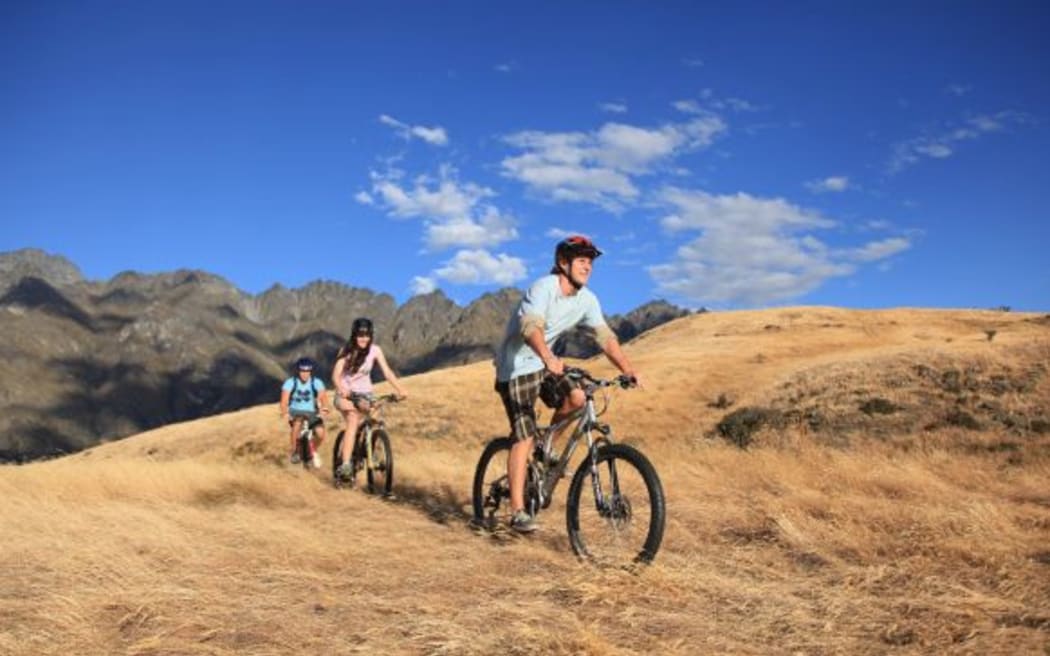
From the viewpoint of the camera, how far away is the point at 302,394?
49.3 ft

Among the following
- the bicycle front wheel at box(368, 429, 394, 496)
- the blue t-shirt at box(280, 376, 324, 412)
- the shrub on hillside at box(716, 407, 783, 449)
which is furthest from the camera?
the shrub on hillside at box(716, 407, 783, 449)

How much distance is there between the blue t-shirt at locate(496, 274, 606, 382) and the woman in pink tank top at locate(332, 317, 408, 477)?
4757 millimetres

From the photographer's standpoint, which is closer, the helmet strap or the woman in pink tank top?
the helmet strap

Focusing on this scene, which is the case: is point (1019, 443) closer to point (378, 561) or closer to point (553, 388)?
point (553, 388)

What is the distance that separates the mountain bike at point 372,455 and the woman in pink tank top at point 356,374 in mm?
114

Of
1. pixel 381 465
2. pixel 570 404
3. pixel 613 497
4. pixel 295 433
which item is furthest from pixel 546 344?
pixel 295 433

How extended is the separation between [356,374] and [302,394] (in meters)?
2.84

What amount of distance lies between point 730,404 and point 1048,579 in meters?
33.7

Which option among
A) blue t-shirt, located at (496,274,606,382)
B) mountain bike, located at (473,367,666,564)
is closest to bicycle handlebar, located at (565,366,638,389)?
mountain bike, located at (473,367,666,564)

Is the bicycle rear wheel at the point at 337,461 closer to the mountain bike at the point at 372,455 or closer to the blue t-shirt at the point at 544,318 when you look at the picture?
the mountain bike at the point at 372,455

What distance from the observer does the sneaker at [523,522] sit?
24.3 feet

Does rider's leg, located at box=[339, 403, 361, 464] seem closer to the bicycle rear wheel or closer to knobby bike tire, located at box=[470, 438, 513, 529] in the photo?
the bicycle rear wheel

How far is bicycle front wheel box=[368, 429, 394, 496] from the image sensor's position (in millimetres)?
11227

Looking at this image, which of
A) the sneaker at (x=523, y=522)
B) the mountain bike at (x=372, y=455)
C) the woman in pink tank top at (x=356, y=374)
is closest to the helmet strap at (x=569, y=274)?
the sneaker at (x=523, y=522)
